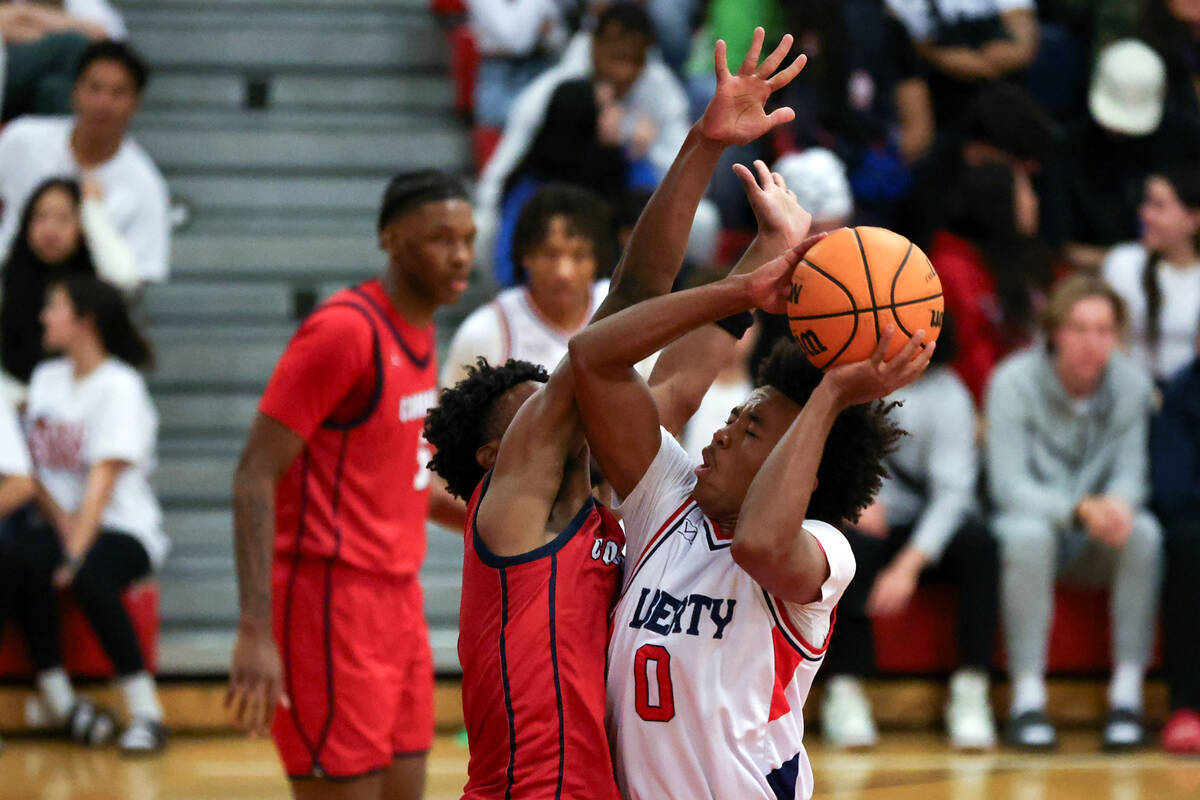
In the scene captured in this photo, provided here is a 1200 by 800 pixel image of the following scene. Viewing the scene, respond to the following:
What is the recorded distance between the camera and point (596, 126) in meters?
7.02

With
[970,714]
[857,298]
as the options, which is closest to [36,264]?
[970,714]

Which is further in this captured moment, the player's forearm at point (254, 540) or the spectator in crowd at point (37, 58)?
the spectator in crowd at point (37, 58)

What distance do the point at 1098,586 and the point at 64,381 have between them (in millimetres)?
4393

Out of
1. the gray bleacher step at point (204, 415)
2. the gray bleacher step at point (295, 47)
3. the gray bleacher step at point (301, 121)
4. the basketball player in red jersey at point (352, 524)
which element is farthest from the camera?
the gray bleacher step at point (295, 47)

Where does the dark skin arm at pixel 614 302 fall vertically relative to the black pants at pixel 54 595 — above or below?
above

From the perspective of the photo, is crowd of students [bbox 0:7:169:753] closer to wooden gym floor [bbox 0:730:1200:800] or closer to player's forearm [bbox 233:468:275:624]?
wooden gym floor [bbox 0:730:1200:800]

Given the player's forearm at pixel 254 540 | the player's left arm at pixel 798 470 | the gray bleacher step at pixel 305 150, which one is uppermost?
the gray bleacher step at pixel 305 150

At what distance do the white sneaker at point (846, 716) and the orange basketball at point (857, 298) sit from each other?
12.5 feet

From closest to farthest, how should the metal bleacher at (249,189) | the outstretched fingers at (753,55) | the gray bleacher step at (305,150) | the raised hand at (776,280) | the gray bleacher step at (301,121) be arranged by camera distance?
the raised hand at (776,280), the outstretched fingers at (753,55), the metal bleacher at (249,189), the gray bleacher step at (305,150), the gray bleacher step at (301,121)

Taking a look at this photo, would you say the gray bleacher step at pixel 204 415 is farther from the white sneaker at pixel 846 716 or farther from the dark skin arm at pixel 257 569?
the dark skin arm at pixel 257 569

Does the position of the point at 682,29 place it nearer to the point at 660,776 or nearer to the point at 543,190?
the point at 543,190

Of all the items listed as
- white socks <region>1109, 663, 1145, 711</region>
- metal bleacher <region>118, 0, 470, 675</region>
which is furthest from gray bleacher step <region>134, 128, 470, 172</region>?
white socks <region>1109, 663, 1145, 711</region>

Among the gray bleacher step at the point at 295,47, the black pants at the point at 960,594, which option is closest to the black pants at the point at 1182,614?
the black pants at the point at 960,594

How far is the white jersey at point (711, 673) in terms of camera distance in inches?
110
